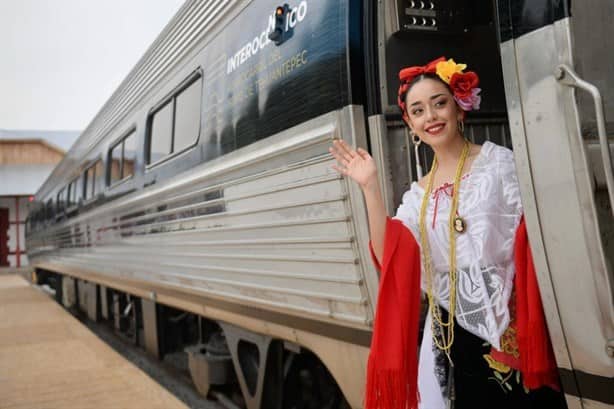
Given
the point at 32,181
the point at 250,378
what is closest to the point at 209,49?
the point at 250,378

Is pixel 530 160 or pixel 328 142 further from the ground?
pixel 328 142

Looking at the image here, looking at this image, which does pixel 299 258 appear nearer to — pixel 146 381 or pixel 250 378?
pixel 250 378

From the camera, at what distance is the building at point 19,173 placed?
24188 millimetres

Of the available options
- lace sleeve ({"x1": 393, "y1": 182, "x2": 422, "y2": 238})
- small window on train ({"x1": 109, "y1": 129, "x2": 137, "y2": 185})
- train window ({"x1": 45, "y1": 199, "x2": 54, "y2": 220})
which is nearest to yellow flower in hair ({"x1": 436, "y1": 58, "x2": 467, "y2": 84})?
lace sleeve ({"x1": 393, "y1": 182, "x2": 422, "y2": 238})

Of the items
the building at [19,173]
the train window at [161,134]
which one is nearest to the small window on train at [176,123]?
the train window at [161,134]

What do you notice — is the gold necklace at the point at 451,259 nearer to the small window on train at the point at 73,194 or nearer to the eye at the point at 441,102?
the eye at the point at 441,102

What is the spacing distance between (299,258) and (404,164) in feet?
2.08

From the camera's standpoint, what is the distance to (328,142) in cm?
230

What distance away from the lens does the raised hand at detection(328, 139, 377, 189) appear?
1.69 meters

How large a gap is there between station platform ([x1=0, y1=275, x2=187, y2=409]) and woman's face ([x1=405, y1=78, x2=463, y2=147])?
7.47 feet

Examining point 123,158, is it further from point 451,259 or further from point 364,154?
point 451,259

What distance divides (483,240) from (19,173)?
1050 inches

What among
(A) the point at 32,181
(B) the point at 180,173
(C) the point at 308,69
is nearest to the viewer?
(C) the point at 308,69

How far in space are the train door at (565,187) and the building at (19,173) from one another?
25365 millimetres
